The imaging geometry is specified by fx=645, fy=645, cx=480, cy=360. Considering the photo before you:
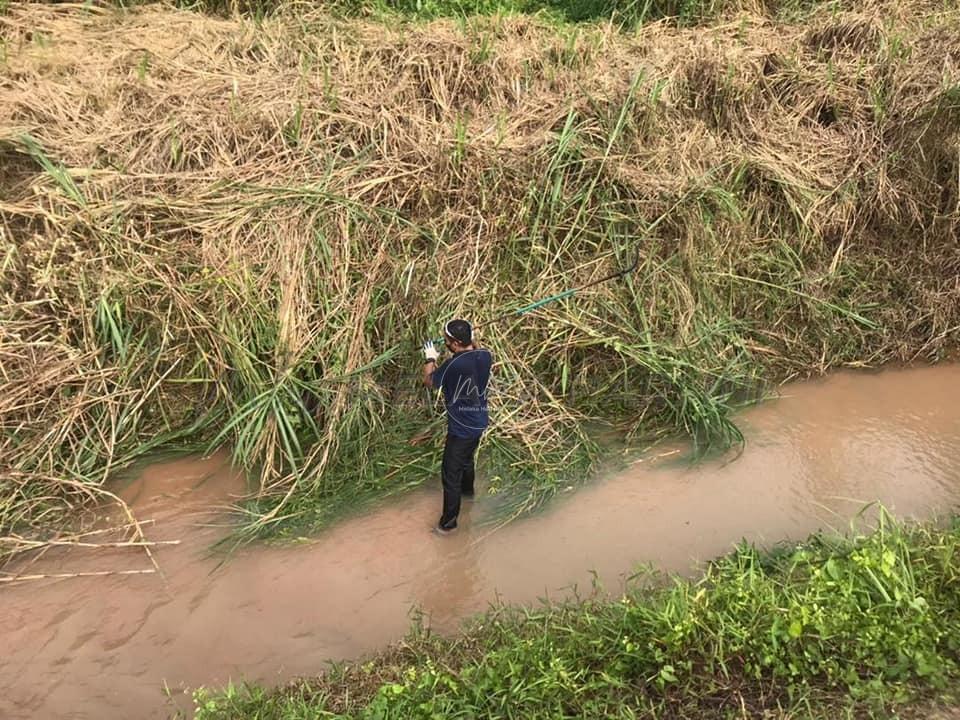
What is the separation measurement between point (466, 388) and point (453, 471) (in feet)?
1.58

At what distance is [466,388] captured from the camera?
3242 mm

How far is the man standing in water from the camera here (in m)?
3.18

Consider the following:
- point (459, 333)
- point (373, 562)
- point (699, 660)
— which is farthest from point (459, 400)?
point (699, 660)

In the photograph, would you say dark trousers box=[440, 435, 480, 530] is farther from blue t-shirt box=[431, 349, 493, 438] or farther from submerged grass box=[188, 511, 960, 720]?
submerged grass box=[188, 511, 960, 720]

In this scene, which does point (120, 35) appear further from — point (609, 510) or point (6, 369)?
point (609, 510)

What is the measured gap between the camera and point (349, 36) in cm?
541

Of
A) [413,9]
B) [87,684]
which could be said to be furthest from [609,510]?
[413,9]

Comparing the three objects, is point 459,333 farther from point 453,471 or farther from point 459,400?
point 453,471

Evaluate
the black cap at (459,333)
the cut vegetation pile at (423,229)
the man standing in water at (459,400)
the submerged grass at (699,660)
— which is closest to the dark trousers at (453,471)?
the man standing in water at (459,400)

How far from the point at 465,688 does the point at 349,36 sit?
16.7 feet

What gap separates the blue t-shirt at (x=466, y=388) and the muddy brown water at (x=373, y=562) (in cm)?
63

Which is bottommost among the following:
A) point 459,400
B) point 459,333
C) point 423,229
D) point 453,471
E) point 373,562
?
point 373,562

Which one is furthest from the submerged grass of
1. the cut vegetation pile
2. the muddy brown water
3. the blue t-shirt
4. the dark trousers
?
the cut vegetation pile

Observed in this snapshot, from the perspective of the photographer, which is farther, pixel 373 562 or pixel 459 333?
pixel 373 562
